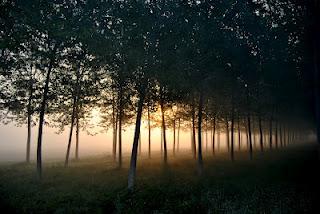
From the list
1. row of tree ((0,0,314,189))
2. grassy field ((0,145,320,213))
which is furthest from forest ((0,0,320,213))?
grassy field ((0,145,320,213))

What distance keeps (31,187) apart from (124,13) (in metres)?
16.4

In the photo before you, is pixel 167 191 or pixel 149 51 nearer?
pixel 167 191

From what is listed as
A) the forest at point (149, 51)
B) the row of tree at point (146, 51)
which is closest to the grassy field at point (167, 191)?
the forest at point (149, 51)

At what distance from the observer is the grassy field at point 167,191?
13.2 meters

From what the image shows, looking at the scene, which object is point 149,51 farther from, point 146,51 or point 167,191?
point 167,191

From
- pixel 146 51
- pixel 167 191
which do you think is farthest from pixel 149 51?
pixel 167 191

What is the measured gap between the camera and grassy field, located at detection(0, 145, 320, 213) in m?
13.2

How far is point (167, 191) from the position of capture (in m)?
15.4

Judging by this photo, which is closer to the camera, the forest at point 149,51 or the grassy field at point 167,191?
the grassy field at point 167,191

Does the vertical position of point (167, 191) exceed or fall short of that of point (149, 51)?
it falls short

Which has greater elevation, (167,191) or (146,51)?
(146,51)

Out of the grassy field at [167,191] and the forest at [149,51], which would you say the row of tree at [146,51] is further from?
the grassy field at [167,191]

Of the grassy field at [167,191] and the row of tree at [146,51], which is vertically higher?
the row of tree at [146,51]

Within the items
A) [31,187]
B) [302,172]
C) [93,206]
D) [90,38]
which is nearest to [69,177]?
[31,187]
